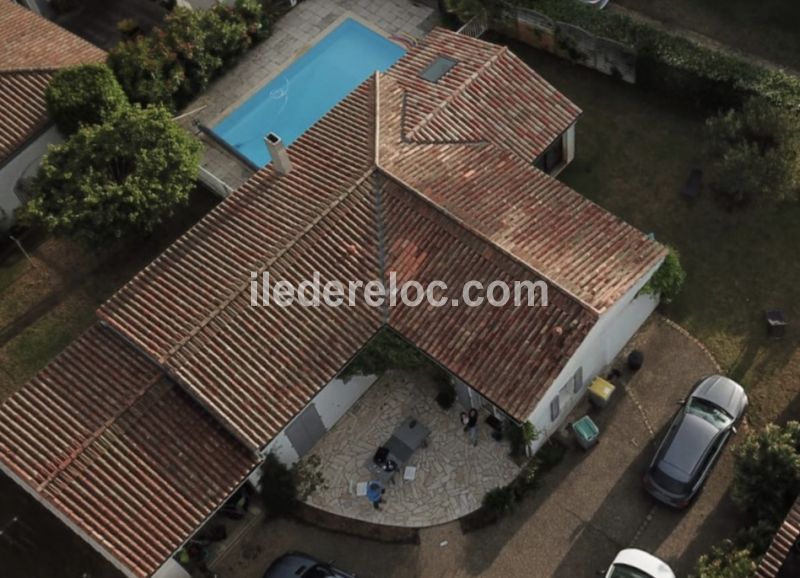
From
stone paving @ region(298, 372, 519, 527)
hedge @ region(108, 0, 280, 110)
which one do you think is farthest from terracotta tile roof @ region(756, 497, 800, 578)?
hedge @ region(108, 0, 280, 110)

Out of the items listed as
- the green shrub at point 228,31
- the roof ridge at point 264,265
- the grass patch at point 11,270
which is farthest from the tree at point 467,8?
the grass patch at point 11,270

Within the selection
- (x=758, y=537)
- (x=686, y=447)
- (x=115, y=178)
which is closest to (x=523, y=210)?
(x=686, y=447)

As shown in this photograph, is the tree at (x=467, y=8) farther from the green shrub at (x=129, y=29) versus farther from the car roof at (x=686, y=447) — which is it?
the car roof at (x=686, y=447)

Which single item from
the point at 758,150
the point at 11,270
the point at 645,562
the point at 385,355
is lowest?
the point at 645,562

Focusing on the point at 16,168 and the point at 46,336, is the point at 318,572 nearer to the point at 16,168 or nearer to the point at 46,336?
the point at 46,336

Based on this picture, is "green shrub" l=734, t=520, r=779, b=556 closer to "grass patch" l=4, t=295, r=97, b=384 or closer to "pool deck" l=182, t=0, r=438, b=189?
"grass patch" l=4, t=295, r=97, b=384

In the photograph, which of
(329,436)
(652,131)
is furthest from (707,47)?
(329,436)
